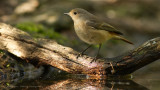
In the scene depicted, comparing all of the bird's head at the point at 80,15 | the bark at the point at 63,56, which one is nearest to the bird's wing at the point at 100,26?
the bird's head at the point at 80,15

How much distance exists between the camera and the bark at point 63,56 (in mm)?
5055

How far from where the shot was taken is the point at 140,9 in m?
13.7

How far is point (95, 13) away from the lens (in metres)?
12.6

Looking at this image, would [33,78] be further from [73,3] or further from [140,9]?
[140,9]

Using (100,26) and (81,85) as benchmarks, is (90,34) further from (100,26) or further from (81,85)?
(81,85)

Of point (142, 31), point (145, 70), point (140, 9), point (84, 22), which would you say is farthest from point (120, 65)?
point (140, 9)

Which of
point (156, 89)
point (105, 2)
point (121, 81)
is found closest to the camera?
point (156, 89)

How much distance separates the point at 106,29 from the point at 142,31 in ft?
21.8

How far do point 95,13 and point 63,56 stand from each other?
7647 mm

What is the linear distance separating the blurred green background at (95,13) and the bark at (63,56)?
90.9 inches

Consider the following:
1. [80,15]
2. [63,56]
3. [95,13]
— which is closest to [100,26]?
[80,15]

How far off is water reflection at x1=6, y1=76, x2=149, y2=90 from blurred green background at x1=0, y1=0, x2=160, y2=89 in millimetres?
2812

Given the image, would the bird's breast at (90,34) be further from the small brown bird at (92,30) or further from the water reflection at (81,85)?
the water reflection at (81,85)

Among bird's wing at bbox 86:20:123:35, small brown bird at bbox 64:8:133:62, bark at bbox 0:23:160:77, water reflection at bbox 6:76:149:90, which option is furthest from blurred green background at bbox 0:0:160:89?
water reflection at bbox 6:76:149:90
